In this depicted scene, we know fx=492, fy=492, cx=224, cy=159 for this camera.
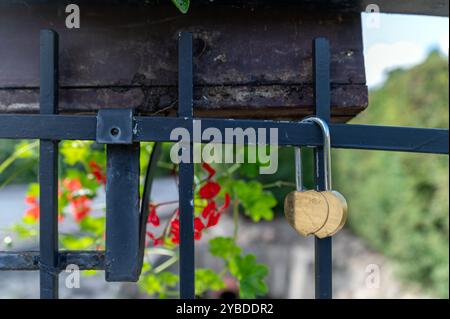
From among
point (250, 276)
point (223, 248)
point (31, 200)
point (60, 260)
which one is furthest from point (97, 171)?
point (60, 260)

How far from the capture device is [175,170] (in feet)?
4.28

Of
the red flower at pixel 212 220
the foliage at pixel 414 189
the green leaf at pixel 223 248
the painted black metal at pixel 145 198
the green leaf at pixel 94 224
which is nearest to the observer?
the painted black metal at pixel 145 198

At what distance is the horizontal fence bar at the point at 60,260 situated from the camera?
68 centimetres

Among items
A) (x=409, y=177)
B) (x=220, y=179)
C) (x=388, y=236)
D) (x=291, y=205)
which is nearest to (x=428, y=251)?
(x=409, y=177)

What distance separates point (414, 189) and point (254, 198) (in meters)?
2.95

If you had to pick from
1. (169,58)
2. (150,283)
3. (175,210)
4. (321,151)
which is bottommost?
(150,283)

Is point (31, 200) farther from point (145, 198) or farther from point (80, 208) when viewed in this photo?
point (145, 198)

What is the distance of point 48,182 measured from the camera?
2.21 feet

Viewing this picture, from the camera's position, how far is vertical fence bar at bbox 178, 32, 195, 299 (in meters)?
0.67

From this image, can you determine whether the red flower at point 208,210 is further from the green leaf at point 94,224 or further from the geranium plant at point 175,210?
the green leaf at point 94,224

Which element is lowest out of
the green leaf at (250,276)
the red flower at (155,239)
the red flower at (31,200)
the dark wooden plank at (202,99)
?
the green leaf at (250,276)

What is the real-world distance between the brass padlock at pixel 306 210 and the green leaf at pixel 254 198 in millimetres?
594

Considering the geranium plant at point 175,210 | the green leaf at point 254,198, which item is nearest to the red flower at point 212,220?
the geranium plant at point 175,210
